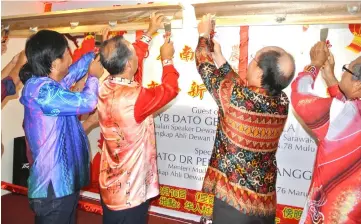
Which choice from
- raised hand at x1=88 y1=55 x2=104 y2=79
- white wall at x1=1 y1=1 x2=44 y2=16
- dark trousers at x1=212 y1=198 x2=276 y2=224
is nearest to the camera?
dark trousers at x1=212 y1=198 x2=276 y2=224

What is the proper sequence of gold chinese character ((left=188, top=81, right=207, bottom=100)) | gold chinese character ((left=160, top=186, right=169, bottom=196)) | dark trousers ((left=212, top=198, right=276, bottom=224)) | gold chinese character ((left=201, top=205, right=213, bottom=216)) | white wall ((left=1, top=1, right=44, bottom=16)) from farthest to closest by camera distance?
white wall ((left=1, top=1, right=44, bottom=16)), gold chinese character ((left=160, top=186, right=169, bottom=196)), gold chinese character ((left=201, top=205, right=213, bottom=216)), gold chinese character ((left=188, top=81, right=207, bottom=100)), dark trousers ((left=212, top=198, right=276, bottom=224))

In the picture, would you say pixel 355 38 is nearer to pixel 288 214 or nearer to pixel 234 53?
pixel 234 53

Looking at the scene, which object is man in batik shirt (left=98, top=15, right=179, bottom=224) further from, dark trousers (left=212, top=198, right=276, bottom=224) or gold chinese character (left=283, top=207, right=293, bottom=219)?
gold chinese character (left=283, top=207, right=293, bottom=219)

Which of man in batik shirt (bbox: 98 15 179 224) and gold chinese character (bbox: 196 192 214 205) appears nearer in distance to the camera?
man in batik shirt (bbox: 98 15 179 224)

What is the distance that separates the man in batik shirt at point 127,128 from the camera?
173 cm

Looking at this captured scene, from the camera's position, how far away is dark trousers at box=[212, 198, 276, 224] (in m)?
1.60

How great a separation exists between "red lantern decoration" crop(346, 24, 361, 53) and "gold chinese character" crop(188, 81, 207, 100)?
39.9 inches

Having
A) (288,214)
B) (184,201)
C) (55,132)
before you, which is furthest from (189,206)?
(55,132)

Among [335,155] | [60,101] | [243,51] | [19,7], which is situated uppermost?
[19,7]

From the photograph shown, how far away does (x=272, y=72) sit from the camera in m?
1.50

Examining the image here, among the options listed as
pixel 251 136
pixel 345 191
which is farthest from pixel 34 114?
pixel 345 191

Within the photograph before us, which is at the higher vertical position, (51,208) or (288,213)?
(51,208)

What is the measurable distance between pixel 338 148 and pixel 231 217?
587 mm

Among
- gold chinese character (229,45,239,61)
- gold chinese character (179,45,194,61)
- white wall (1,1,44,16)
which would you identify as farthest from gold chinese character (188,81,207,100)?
white wall (1,1,44,16)
